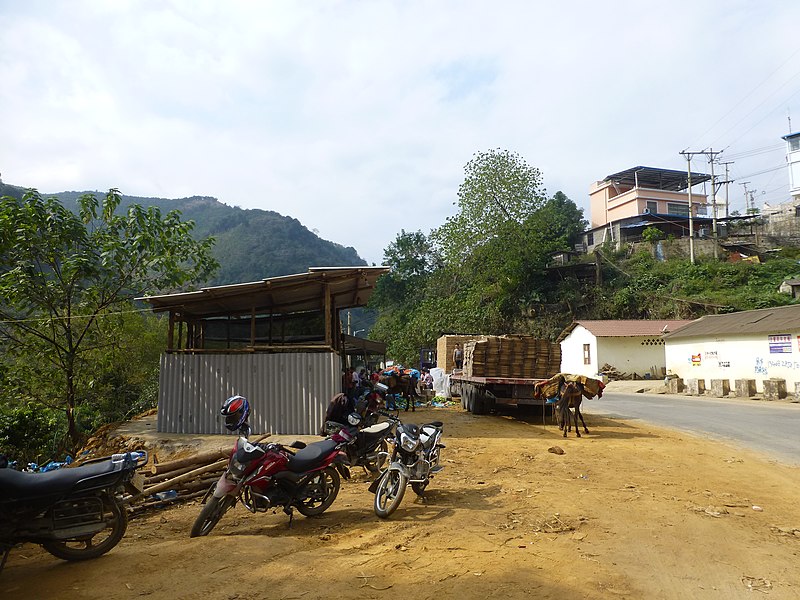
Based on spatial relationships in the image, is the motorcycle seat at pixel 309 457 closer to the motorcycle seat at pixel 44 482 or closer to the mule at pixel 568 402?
the motorcycle seat at pixel 44 482

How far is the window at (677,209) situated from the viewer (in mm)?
52938

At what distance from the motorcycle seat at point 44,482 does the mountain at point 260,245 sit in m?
61.3

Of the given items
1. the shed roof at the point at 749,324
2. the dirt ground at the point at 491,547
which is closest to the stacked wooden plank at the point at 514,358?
the dirt ground at the point at 491,547

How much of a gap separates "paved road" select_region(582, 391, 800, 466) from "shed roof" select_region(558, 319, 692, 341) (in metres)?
12.1

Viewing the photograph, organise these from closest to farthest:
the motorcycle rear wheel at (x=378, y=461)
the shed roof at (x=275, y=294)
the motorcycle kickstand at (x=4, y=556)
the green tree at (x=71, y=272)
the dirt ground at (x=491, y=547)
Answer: the dirt ground at (x=491, y=547), the motorcycle kickstand at (x=4, y=556), the motorcycle rear wheel at (x=378, y=461), the shed roof at (x=275, y=294), the green tree at (x=71, y=272)

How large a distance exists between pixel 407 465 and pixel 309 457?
4.27ft

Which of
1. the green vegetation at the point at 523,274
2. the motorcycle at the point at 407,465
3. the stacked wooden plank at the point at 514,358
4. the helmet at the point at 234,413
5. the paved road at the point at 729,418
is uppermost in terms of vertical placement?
the green vegetation at the point at 523,274

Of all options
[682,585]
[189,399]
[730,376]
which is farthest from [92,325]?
[730,376]

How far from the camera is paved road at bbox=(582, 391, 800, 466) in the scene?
10907 millimetres

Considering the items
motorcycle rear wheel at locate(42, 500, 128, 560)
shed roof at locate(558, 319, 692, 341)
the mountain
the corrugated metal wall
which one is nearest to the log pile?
motorcycle rear wheel at locate(42, 500, 128, 560)

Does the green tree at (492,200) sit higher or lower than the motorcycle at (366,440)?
higher

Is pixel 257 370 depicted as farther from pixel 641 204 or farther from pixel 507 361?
pixel 641 204

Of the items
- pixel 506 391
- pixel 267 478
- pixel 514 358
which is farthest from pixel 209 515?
pixel 514 358

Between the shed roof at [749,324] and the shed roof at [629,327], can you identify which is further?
the shed roof at [629,327]
